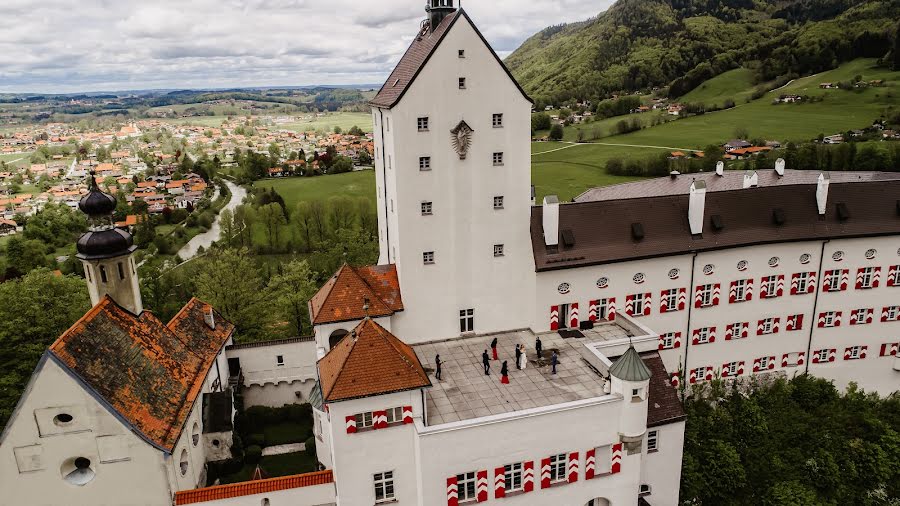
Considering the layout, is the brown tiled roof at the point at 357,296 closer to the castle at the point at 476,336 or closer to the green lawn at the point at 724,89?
the castle at the point at 476,336

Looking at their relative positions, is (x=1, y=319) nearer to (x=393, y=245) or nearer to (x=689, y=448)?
(x=393, y=245)

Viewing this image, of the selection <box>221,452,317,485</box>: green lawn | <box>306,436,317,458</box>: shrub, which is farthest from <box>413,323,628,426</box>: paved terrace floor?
<box>221,452,317,485</box>: green lawn

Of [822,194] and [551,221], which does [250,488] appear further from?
[822,194]

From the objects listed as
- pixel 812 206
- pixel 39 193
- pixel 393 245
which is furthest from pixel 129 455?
pixel 39 193

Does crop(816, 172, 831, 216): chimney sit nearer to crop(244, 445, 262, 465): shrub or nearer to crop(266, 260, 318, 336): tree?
crop(244, 445, 262, 465): shrub

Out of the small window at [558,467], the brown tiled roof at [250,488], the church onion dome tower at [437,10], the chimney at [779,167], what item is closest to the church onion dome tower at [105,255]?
the brown tiled roof at [250,488]

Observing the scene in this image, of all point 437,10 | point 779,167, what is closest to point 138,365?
point 437,10
